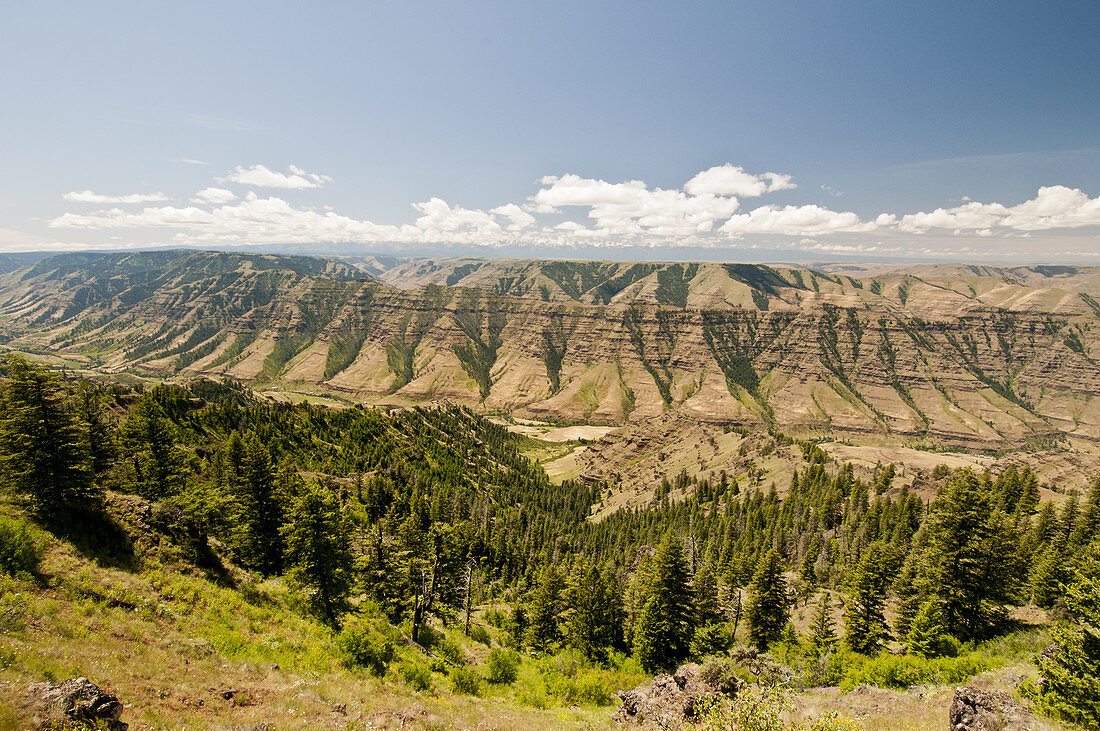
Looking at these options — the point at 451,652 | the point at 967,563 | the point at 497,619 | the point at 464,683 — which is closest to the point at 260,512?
the point at 451,652

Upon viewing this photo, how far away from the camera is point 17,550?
21.3 meters

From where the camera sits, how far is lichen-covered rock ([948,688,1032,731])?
68.9ft

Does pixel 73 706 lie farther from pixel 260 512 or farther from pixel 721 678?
pixel 260 512

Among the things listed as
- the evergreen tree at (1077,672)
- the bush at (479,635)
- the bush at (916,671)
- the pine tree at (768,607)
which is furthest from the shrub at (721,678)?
the bush at (479,635)

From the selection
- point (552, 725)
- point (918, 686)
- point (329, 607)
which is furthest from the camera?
point (329, 607)

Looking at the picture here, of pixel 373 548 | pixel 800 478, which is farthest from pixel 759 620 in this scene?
pixel 800 478

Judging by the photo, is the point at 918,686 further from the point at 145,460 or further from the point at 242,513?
the point at 145,460

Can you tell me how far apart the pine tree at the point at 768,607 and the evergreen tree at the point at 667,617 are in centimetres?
867

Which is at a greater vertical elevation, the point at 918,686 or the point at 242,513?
the point at 242,513

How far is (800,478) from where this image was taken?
15250 centimetres

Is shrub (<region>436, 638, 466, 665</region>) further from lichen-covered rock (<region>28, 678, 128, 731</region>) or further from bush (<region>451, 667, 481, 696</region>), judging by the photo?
lichen-covered rock (<region>28, 678, 128, 731</region>)

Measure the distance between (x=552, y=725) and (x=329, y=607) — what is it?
20.3 meters

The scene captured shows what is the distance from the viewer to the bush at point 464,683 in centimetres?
3170

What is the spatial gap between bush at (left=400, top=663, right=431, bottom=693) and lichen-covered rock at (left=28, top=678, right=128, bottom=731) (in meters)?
18.3
